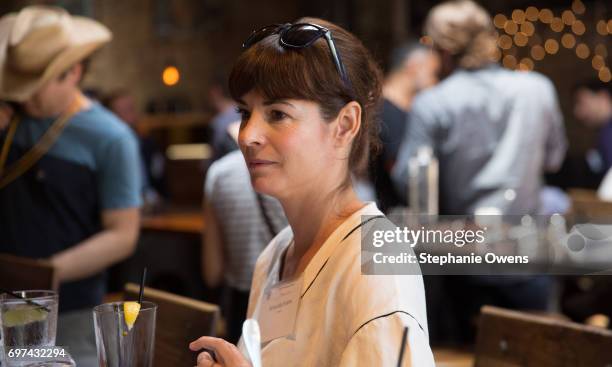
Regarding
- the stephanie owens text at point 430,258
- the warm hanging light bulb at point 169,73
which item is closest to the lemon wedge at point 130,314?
the stephanie owens text at point 430,258

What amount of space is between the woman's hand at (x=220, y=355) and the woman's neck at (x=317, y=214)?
0.31 meters

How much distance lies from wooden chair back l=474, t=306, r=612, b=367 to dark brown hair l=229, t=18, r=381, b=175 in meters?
0.60

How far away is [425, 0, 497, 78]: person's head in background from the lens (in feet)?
12.7

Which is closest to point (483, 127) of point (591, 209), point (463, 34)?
point (463, 34)

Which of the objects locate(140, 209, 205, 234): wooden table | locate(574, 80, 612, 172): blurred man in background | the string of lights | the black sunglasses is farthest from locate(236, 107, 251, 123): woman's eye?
the string of lights

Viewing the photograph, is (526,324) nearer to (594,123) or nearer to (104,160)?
(104,160)

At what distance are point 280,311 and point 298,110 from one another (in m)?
0.36

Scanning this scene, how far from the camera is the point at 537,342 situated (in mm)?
1955

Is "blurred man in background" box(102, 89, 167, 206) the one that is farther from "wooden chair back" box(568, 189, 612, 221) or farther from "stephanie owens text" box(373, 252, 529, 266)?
"stephanie owens text" box(373, 252, 529, 266)

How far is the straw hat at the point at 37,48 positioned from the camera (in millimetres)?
3141

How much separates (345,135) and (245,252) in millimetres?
1945

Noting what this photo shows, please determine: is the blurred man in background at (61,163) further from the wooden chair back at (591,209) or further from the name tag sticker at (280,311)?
the wooden chair back at (591,209)

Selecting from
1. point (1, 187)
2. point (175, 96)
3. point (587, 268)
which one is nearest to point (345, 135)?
point (1, 187)

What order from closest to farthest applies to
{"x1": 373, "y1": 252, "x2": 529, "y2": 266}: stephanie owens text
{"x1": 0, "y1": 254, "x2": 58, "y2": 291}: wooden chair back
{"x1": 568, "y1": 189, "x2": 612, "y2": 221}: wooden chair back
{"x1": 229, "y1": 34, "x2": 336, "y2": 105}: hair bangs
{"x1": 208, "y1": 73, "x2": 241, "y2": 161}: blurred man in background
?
{"x1": 373, "y1": 252, "x2": 529, "y2": 266}: stephanie owens text < {"x1": 229, "y1": 34, "x2": 336, "y2": 105}: hair bangs < {"x1": 0, "y1": 254, "x2": 58, "y2": 291}: wooden chair back < {"x1": 568, "y1": 189, "x2": 612, "y2": 221}: wooden chair back < {"x1": 208, "y1": 73, "x2": 241, "y2": 161}: blurred man in background
